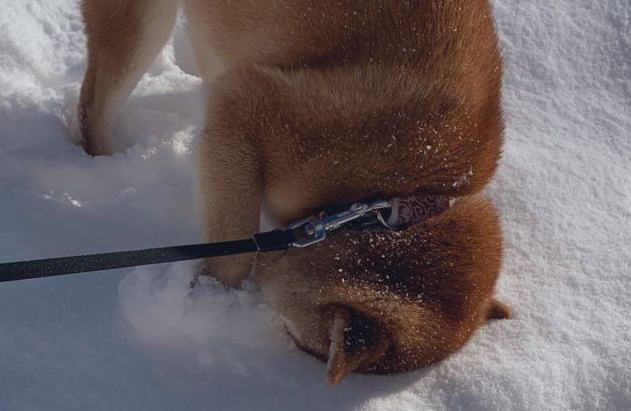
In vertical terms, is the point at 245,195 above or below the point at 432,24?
below

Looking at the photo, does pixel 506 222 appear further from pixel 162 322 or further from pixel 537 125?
pixel 162 322

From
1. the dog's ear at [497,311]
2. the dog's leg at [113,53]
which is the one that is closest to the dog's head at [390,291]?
the dog's ear at [497,311]

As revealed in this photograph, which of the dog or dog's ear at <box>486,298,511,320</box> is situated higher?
the dog

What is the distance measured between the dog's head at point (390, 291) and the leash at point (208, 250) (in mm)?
62

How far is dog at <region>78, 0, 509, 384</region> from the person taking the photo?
7.03 ft

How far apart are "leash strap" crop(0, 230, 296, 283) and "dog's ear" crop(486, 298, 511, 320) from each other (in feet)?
2.48

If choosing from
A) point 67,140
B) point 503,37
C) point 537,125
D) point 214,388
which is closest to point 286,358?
point 214,388

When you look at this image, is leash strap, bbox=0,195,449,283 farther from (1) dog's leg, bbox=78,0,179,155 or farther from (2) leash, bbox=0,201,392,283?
(1) dog's leg, bbox=78,0,179,155

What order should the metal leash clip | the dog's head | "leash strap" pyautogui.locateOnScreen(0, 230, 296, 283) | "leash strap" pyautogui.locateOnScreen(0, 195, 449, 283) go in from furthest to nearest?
the metal leash clip
the dog's head
"leash strap" pyautogui.locateOnScreen(0, 195, 449, 283)
"leash strap" pyautogui.locateOnScreen(0, 230, 296, 283)

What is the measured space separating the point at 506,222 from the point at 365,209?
35.7 inches

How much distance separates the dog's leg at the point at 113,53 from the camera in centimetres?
277

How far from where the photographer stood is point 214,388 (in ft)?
7.06

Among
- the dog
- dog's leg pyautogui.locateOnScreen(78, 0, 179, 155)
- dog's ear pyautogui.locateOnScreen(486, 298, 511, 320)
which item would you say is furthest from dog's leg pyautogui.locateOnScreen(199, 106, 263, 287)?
dog's ear pyautogui.locateOnScreen(486, 298, 511, 320)

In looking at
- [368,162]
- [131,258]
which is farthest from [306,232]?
[131,258]
